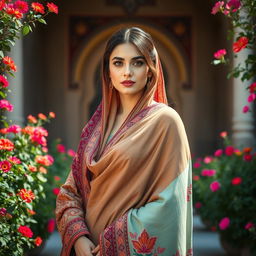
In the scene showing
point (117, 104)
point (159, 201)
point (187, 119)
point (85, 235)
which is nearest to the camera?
point (159, 201)

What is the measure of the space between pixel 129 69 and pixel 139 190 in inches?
17.0

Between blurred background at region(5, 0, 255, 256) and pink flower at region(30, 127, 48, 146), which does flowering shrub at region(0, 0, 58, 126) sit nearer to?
pink flower at region(30, 127, 48, 146)

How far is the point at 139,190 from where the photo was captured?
178 cm

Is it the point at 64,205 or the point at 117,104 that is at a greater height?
the point at 117,104

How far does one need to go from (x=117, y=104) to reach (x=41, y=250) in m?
3.26

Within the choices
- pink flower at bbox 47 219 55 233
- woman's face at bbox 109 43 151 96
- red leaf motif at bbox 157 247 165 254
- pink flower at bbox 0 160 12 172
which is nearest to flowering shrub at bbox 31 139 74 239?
pink flower at bbox 47 219 55 233

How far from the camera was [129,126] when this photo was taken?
6.23ft

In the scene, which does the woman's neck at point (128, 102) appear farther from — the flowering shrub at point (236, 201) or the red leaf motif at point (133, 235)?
the flowering shrub at point (236, 201)

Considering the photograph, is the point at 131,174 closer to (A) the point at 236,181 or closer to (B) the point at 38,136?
(B) the point at 38,136

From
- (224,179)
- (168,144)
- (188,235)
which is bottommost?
(224,179)

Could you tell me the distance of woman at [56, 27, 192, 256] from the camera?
5.76 feet

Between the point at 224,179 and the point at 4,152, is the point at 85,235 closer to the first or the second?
the point at 4,152

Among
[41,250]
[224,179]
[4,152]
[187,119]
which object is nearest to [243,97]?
[187,119]

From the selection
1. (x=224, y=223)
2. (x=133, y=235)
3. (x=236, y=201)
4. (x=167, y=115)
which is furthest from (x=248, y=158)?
(x=133, y=235)
